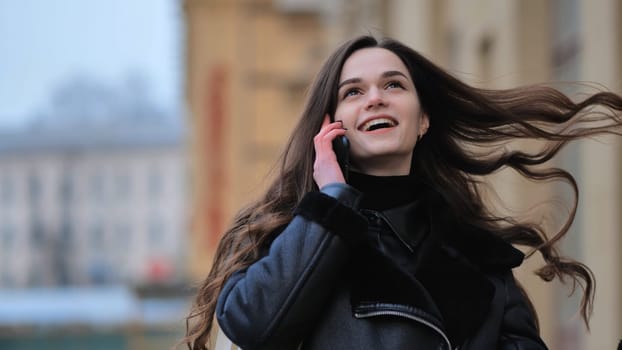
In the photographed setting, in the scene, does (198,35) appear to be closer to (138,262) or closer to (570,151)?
(570,151)

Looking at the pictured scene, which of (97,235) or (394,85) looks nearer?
(394,85)

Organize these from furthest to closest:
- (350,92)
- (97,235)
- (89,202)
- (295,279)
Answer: (97,235) < (89,202) < (350,92) < (295,279)

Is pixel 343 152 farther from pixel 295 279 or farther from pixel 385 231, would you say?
pixel 295 279

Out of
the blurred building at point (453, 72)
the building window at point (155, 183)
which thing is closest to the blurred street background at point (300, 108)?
the blurred building at point (453, 72)

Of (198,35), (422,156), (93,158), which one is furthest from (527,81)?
(93,158)

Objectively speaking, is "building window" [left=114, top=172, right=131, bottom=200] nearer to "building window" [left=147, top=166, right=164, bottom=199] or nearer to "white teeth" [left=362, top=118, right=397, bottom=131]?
"building window" [left=147, top=166, right=164, bottom=199]

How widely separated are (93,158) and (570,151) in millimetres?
119864

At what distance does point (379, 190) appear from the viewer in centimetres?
312

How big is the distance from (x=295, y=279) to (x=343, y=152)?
1.14ft

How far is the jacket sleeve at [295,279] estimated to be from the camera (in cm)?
287

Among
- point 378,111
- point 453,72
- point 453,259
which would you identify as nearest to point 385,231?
point 453,259

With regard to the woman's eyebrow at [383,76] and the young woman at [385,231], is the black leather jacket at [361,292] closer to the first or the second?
the young woman at [385,231]

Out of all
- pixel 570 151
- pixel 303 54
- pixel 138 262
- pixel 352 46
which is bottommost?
pixel 138 262

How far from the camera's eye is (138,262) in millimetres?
129750
